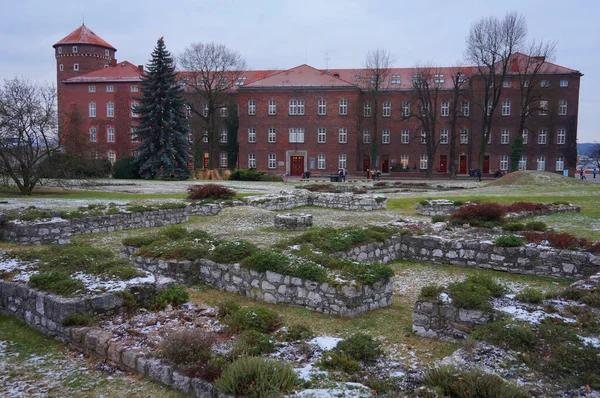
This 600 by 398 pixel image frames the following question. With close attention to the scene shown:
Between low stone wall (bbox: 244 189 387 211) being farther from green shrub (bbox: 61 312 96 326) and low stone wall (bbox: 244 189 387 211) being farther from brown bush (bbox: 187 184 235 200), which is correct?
green shrub (bbox: 61 312 96 326)

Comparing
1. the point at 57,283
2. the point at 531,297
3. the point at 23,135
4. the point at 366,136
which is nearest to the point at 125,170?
the point at 23,135

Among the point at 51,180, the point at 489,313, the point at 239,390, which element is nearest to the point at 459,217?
the point at 489,313

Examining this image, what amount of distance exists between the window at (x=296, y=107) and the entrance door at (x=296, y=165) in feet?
18.6

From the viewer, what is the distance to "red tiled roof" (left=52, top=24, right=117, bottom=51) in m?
65.1

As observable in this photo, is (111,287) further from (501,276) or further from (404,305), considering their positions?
(501,276)

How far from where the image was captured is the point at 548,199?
85.0 feet

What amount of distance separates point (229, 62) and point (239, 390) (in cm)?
5608

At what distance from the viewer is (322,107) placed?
2227 inches

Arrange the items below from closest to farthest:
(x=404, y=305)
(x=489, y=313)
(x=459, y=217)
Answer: (x=489, y=313) < (x=404, y=305) < (x=459, y=217)

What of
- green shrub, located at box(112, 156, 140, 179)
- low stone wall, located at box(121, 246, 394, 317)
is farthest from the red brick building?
low stone wall, located at box(121, 246, 394, 317)

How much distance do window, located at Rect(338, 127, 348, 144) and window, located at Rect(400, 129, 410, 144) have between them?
27.2ft

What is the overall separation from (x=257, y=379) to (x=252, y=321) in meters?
1.67

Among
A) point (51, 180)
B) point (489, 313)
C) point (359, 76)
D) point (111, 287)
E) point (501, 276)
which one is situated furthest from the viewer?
point (359, 76)

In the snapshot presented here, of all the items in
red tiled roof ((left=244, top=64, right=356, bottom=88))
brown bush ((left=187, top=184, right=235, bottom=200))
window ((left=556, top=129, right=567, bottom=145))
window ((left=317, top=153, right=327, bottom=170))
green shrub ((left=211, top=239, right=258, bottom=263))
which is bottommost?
green shrub ((left=211, top=239, right=258, bottom=263))
